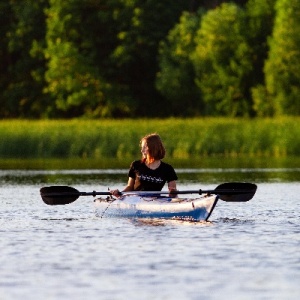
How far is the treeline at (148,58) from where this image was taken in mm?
71688

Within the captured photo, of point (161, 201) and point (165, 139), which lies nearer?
point (161, 201)

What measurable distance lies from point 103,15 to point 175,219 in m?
59.9

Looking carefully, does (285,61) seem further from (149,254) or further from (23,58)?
(149,254)

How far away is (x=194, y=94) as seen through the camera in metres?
78.3

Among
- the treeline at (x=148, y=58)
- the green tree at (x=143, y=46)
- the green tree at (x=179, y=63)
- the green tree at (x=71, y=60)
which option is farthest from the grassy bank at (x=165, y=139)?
the green tree at (x=143, y=46)

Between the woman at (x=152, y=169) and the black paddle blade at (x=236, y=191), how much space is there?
804mm

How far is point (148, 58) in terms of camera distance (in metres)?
80.4

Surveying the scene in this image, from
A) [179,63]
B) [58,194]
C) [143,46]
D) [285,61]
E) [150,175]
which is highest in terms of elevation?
[143,46]

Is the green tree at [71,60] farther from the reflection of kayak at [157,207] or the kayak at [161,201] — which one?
the reflection of kayak at [157,207]

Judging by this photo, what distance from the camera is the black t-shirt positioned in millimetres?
21828

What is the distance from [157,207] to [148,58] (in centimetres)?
5930

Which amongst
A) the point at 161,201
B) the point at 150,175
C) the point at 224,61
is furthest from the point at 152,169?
the point at 224,61

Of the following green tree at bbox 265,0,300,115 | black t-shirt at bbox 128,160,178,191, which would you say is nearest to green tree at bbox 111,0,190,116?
green tree at bbox 265,0,300,115

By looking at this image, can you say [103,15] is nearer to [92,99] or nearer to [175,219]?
[92,99]
